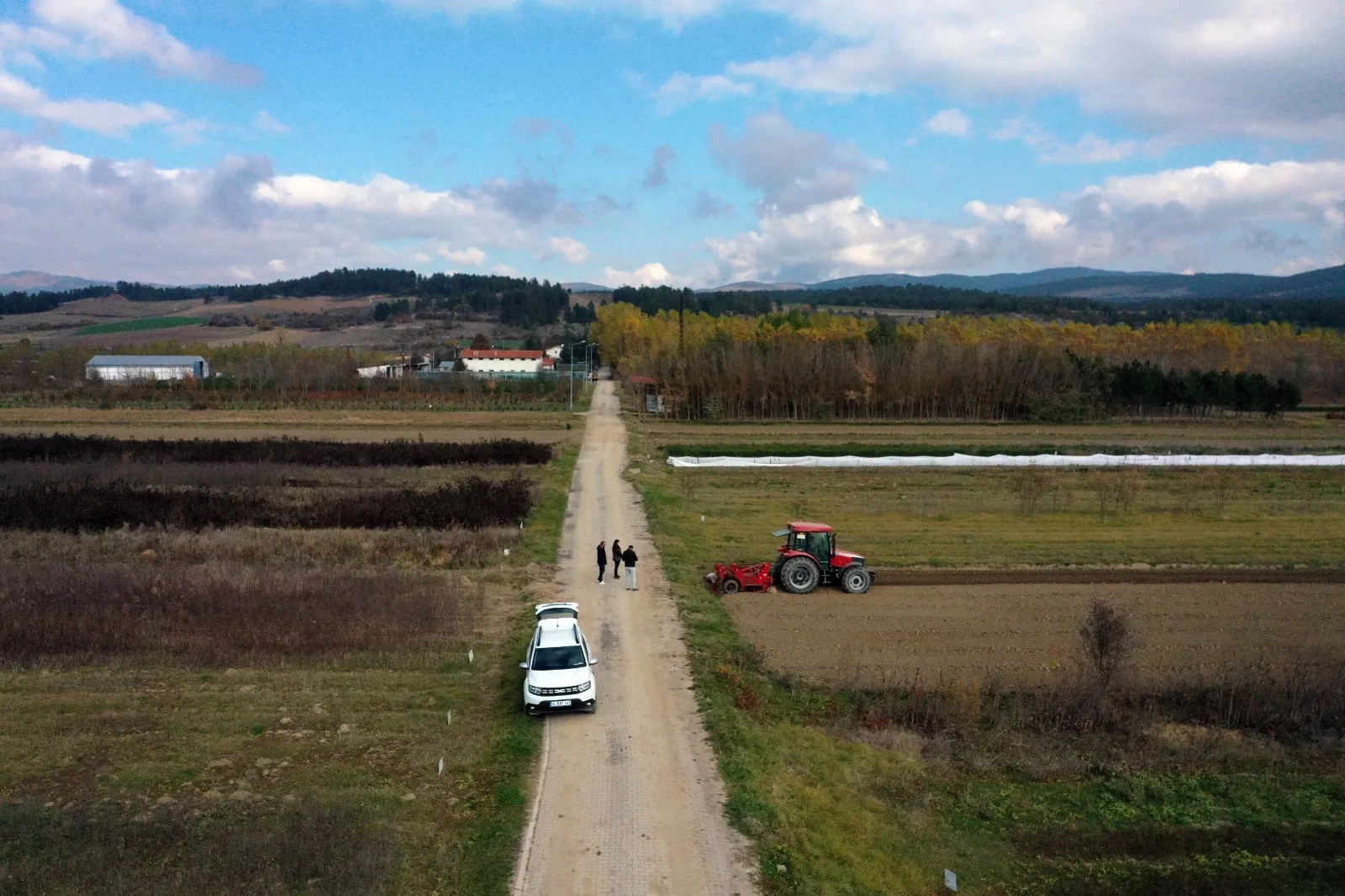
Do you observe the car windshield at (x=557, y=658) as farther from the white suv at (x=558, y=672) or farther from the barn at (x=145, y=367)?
the barn at (x=145, y=367)

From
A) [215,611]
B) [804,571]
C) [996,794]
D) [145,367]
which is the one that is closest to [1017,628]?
[804,571]

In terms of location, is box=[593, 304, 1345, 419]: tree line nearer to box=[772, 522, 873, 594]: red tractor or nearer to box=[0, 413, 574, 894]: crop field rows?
box=[0, 413, 574, 894]: crop field rows

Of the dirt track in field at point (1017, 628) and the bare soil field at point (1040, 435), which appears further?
the bare soil field at point (1040, 435)

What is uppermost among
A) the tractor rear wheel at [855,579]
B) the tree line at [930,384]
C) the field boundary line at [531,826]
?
the tree line at [930,384]

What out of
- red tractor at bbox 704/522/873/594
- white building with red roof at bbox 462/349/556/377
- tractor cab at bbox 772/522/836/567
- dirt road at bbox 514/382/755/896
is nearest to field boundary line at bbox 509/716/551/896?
dirt road at bbox 514/382/755/896

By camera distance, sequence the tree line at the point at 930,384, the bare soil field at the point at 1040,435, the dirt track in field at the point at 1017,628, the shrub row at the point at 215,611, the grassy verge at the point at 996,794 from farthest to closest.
→ the tree line at the point at 930,384, the bare soil field at the point at 1040,435, the shrub row at the point at 215,611, the dirt track in field at the point at 1017,628, the grassy verge at the point at 996,794

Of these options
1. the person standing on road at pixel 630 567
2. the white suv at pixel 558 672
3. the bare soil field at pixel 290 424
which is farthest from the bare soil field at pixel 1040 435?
the white suv at pixel 558 672
